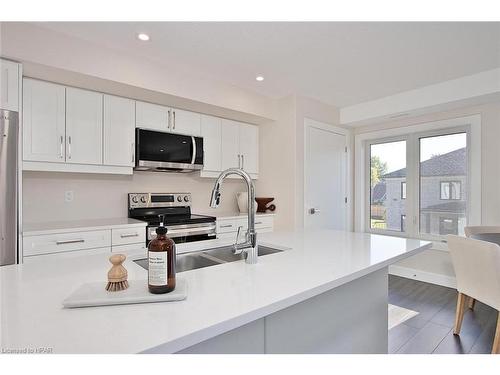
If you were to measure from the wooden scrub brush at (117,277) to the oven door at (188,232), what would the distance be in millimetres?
1724

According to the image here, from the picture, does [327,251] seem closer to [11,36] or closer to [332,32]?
[332,32]

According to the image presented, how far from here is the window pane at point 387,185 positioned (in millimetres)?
3859

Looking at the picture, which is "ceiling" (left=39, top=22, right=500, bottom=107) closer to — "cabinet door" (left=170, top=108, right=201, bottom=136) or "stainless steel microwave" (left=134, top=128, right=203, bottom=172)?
"cabinet door" (left=170, top=108, right=201, bottom=136)

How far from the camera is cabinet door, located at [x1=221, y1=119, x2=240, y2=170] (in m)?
3.45

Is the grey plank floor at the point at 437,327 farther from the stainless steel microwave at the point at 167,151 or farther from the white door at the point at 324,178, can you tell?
the stainless steel microwave at the point at 167,151

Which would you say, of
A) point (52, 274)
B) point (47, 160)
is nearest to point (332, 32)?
point (52, 274)

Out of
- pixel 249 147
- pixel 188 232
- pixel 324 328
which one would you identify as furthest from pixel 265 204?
pixel 324 328

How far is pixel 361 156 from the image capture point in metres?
4.21

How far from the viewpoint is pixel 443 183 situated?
346 centimetres
